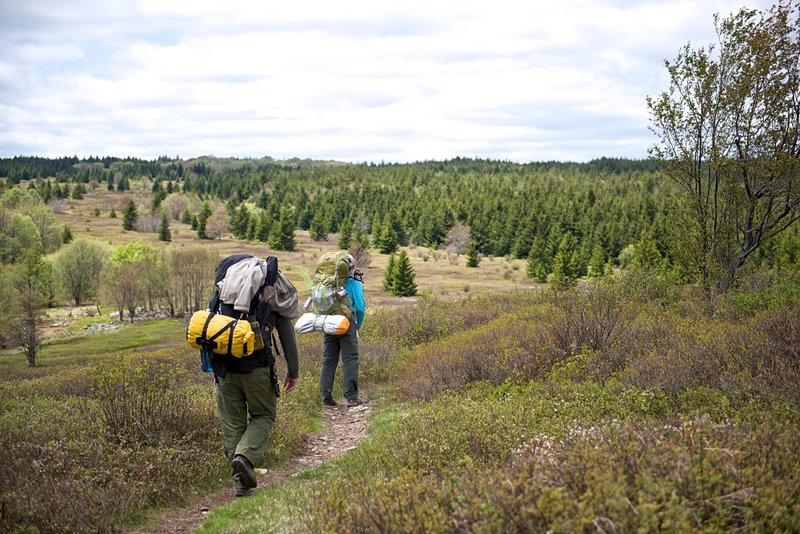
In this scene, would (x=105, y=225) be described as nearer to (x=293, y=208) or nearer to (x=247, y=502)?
(x=293, y=208)

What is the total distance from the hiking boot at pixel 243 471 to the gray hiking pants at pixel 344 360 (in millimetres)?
3596

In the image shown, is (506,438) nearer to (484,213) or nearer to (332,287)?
(332,287)

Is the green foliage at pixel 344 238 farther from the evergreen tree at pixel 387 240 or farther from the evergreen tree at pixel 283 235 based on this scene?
the evergreen tree at pixel 283 235

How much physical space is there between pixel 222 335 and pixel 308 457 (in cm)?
253

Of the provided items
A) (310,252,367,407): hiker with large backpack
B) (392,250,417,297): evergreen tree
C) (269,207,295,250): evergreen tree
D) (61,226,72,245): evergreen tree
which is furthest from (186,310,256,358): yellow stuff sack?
(61,226,72,245): evergreen tree

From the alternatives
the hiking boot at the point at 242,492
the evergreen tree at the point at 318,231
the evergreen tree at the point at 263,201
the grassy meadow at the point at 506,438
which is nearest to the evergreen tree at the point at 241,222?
the evergreen tree at the point at 318,231

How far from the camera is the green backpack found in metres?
8.59

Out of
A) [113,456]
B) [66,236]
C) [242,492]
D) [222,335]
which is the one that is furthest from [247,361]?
[66,236]

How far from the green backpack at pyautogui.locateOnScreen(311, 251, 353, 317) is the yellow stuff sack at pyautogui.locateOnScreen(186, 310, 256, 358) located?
3.53 meters

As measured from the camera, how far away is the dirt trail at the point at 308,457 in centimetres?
493

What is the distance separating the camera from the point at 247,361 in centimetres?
530

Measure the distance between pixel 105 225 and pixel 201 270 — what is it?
247 ft

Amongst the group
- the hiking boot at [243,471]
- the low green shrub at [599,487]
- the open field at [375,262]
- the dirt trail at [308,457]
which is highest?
the low green shrub at [599,487]

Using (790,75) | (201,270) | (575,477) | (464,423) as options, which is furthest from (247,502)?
(201,270)
